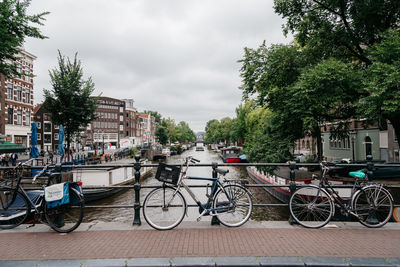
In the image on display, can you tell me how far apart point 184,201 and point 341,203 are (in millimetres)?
2917

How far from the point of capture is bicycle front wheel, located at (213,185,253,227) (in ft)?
14.8

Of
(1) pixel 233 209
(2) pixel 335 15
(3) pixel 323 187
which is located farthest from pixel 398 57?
(1) pixel 233 209

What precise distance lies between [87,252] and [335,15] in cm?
1749

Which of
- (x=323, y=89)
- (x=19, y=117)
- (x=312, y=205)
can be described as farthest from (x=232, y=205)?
(x=19, y=117)

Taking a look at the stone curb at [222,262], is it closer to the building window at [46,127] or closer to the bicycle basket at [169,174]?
the bicycle basket at [169,174]

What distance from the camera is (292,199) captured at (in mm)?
4574

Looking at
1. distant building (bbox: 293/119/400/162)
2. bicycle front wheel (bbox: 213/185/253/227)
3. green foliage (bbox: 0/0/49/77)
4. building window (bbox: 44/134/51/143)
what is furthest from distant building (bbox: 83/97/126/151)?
bicycle front wheel (bbox: 213/185/253/227)

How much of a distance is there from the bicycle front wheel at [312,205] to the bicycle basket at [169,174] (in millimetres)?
2179

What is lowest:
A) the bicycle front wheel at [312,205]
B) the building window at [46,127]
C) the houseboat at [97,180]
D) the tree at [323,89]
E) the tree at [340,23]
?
the houseboat at [97,180]

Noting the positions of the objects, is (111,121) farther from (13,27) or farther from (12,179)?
(12,179)

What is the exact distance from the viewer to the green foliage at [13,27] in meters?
9.37

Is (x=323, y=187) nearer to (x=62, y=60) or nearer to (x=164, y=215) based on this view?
(x=164, y=215)

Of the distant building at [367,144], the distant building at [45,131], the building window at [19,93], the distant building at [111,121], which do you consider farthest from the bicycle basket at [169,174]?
the distant building at [111,121]

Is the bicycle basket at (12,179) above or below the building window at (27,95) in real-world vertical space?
below
